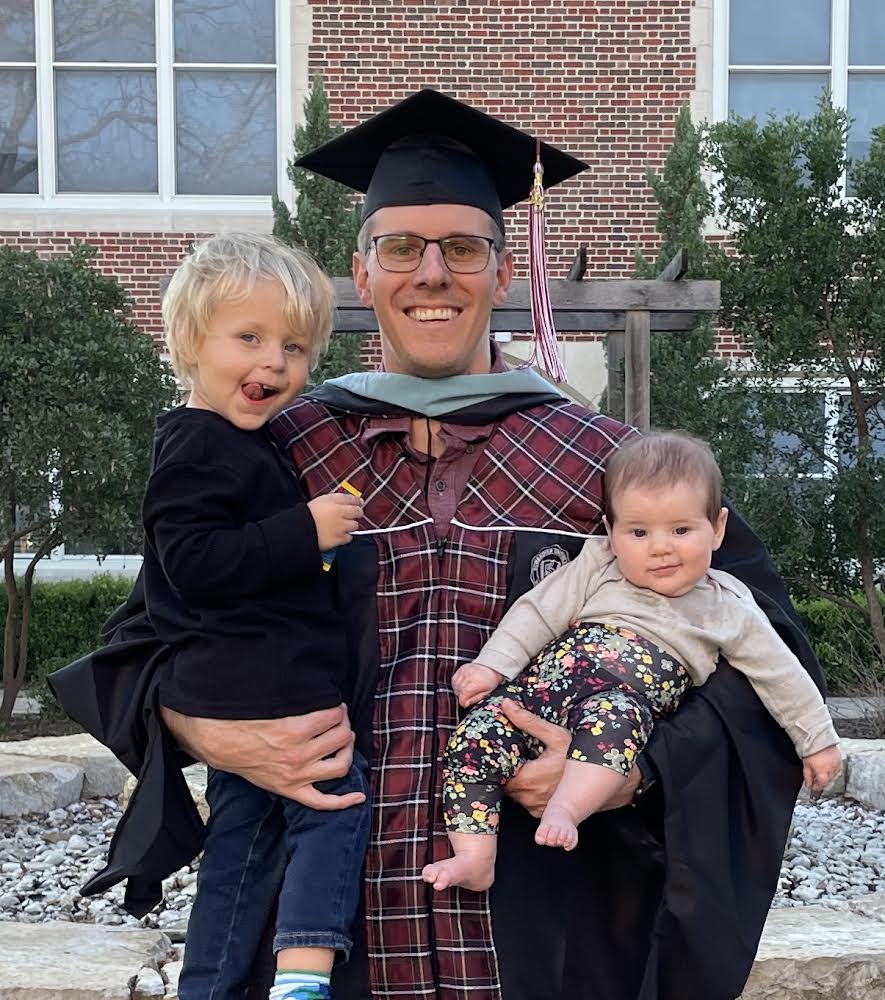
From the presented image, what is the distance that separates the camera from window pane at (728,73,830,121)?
423 inches

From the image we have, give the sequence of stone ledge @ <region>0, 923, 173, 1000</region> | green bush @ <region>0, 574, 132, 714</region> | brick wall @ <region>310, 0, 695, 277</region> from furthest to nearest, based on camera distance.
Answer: brick wall @ <region>310, 0, 695, 277</region>, green bush @ <region>0, 574, 132, 714</region>, stone ledge @ <region>0, 923, 173, 1000</region>

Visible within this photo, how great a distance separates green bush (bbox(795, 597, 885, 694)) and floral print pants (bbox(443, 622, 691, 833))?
5.98 m

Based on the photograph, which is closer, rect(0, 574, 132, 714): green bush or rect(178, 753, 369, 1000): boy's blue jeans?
rect(178, 753, 369, 1000): boy's blue jeans

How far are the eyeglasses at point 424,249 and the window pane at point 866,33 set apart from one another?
9.91 meters

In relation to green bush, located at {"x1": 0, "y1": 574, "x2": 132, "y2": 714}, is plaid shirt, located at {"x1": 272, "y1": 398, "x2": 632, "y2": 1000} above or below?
above

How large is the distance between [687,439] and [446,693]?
0.59 meters

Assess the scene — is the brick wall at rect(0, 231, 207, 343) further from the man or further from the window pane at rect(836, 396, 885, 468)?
the man

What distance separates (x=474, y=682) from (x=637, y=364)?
16.1 feet

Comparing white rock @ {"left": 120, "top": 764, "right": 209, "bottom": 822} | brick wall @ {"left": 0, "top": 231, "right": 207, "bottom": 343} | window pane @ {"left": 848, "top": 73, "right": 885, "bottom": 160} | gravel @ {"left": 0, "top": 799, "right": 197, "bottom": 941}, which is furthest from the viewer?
window pane @ {"left": 848, "top": 73, "right": 885, "bottom": 160}

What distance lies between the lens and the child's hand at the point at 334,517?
1966 millimetres

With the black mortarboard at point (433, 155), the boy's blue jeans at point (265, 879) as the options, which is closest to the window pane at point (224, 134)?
the black mortarboard at point (433, 155)

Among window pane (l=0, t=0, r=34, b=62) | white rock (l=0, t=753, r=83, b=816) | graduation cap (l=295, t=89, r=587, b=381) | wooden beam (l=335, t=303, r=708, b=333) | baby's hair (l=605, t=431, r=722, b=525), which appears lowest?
white rock (l=0, t=753, r=83, b=816)

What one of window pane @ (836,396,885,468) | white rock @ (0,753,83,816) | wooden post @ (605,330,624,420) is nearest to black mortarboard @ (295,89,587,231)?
white rock @ (0,753,83,816)

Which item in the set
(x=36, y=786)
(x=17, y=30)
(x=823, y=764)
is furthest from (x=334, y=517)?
(x=17, y=30)
